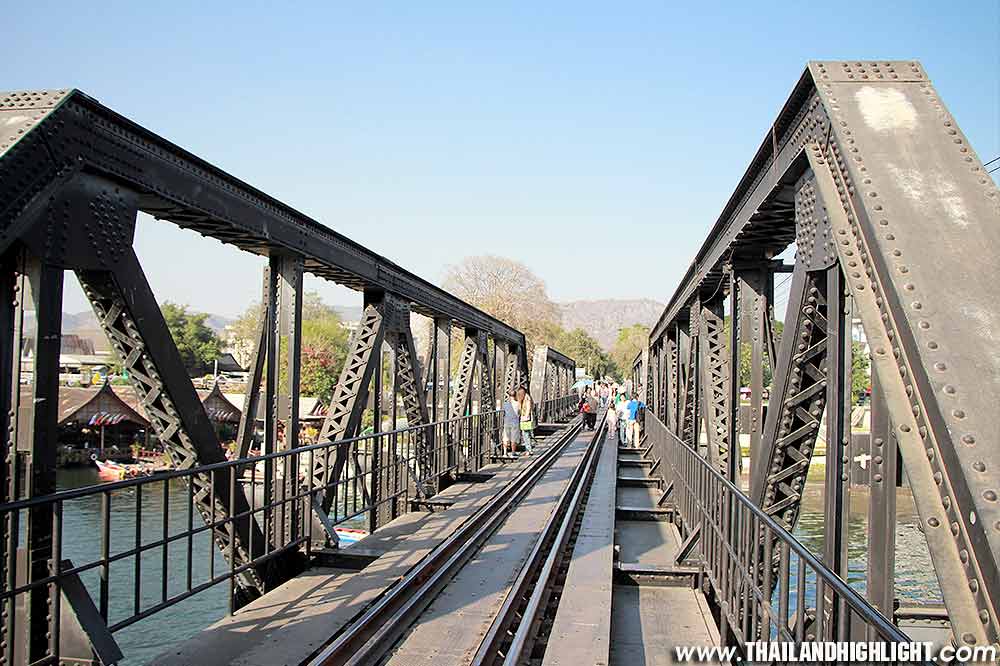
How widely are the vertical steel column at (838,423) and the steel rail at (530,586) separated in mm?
2484

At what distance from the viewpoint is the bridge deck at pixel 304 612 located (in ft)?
18.3

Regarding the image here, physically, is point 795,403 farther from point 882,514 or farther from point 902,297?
point 902,297

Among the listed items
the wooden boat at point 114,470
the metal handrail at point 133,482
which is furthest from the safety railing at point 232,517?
the wooden boat at point 114,470

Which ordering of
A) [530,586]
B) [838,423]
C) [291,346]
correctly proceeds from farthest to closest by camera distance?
[291,346], [530,586], [838,423]

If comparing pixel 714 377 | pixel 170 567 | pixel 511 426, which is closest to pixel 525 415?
pixel 511 426

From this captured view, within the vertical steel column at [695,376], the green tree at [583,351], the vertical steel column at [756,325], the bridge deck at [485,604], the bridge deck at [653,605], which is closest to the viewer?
the bridge deck at [485,604]

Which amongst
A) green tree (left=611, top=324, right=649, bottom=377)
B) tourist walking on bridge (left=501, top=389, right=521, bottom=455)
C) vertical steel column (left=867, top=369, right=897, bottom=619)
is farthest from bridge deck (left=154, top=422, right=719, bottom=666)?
green tree (left=611, top=324, right=649, bottom=377)

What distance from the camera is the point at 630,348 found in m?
139

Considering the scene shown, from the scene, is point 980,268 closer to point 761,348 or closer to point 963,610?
point 963,610

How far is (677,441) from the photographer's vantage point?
1135 centimetres

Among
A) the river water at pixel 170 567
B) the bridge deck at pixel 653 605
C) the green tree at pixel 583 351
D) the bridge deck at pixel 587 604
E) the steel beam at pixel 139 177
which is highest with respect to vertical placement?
the green tree at pixel 583 351

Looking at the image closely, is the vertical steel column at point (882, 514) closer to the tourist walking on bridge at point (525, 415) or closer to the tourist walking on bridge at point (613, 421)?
the tourist walking on bridge at point (525, 415)

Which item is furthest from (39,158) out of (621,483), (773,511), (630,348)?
(630,348)

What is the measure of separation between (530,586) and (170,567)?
46.0ft
